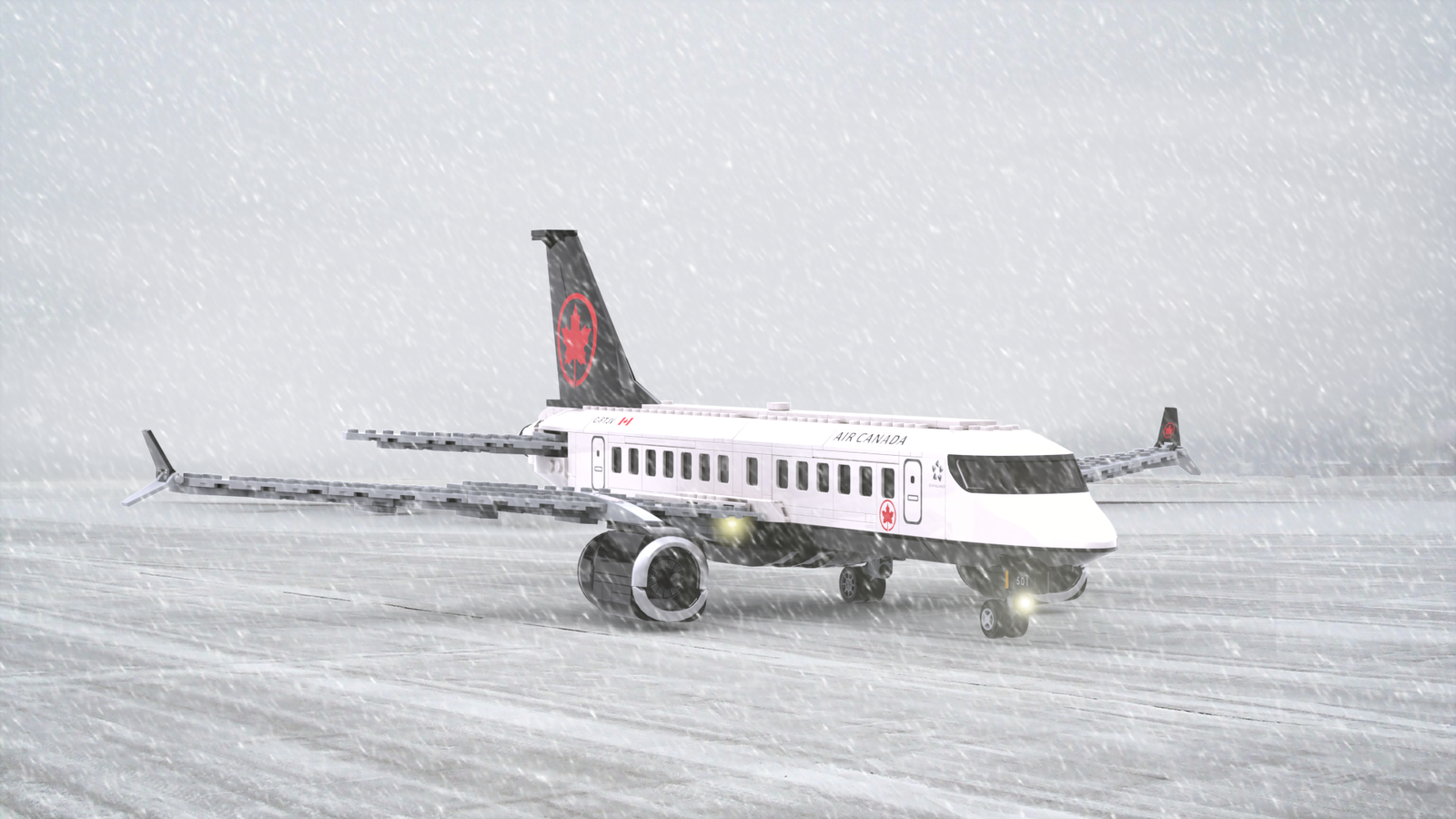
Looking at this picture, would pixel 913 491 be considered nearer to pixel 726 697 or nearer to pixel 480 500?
pixel 726 697

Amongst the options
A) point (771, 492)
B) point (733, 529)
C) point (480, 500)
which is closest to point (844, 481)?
point (771, 492)

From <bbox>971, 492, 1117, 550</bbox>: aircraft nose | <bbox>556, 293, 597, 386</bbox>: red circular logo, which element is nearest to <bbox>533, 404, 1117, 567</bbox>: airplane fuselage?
<bbox>971, 492, 1117, 550</bbox>: aircraft nose

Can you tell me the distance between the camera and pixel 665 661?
2678 cm

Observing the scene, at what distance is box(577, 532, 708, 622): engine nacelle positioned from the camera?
104 ft

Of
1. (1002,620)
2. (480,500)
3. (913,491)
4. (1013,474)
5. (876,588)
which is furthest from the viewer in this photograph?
(876,588)

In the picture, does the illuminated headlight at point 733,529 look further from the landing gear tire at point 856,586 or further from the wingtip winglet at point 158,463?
the wingtip winglet at point 158,463

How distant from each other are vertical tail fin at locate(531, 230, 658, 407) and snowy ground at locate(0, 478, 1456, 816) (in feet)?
21.0

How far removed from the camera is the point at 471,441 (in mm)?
40344

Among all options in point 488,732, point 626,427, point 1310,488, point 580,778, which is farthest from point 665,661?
point 1310,488

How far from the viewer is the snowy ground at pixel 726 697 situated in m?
16.6

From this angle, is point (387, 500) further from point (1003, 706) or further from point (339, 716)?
point (1003, 706)

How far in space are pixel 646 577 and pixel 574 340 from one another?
14.6 meters

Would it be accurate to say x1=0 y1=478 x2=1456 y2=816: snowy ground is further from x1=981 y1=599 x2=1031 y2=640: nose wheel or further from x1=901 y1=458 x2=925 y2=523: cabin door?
x1=901 y1=458 x2=925 y2=523: cabin door

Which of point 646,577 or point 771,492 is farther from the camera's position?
point 771,492
